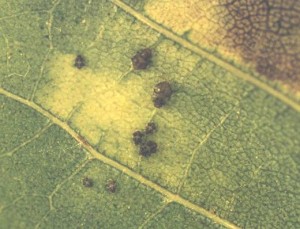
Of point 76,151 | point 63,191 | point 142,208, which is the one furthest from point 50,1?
point 142,208

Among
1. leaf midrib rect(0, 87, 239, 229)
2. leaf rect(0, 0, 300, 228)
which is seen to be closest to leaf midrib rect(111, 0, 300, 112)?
leaf rect(0, 0, 300, 228)

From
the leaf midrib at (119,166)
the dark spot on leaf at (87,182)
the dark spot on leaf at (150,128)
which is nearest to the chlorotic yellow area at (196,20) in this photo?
the dark spot on leaf at (150,128)

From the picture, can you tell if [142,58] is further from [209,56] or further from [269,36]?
[269,36]

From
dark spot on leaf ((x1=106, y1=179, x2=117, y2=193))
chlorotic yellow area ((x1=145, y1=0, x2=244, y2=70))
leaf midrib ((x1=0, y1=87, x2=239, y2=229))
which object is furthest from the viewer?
dark spot on leaf ((x1=106, y1=179, x2=117, y2=193))

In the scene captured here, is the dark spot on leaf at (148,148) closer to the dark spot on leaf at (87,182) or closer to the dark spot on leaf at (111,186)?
the dark spot on leaf at (111,186)


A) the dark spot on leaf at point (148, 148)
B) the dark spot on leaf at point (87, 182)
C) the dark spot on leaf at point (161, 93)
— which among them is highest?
the dark spot on leaf at point (161, 93)

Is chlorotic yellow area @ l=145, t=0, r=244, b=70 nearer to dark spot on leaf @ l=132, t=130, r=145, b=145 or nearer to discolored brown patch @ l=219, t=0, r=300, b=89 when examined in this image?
discolored brown patch @ l=219, t=0, r=300, b=89
